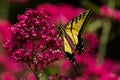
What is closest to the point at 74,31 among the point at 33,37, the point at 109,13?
the point at 33,37

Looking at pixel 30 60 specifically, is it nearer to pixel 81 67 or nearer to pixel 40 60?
pixel 40 60

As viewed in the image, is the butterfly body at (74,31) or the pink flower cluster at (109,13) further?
the pink flower cluster at (109,13)

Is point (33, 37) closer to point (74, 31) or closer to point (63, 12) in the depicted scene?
point (74, 31)

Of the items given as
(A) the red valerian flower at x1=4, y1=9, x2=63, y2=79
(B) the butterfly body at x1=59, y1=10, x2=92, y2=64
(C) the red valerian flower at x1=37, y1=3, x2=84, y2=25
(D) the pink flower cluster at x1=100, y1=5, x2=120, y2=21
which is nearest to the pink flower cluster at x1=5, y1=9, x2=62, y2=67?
(A) the red valerian flower at x1=4, y1=9, x2=63, y2=79

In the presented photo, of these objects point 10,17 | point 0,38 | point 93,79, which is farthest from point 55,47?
point 10,17

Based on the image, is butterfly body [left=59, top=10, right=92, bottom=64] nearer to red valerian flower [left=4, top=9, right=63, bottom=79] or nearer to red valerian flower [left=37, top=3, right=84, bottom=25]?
red valerian flower [left=4, top=9, right=63, bottom=79]

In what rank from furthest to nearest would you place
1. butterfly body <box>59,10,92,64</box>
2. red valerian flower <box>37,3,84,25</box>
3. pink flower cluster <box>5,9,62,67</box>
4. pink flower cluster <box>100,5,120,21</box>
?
1. pink flower cluster <box>100,5,120,21</box>
2. red valerian flower <box>37,3,84,25</box>
3. butterfly body <box>59,10,92,64</box>
4. pink flower cluster <box>5,9,62,67</box>

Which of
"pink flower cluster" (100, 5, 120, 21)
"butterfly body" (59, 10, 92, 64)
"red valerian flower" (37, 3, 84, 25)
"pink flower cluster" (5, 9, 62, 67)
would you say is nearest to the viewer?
"pink flower cluster" (5, 9, 62, 67)

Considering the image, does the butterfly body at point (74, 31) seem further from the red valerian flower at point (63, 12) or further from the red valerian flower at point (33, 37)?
the red valerian flower at point (63, 12)

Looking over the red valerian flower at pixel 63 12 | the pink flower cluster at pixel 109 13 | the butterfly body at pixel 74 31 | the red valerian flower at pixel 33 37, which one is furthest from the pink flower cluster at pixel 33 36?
the pink flower cluster at pixel 109 13
